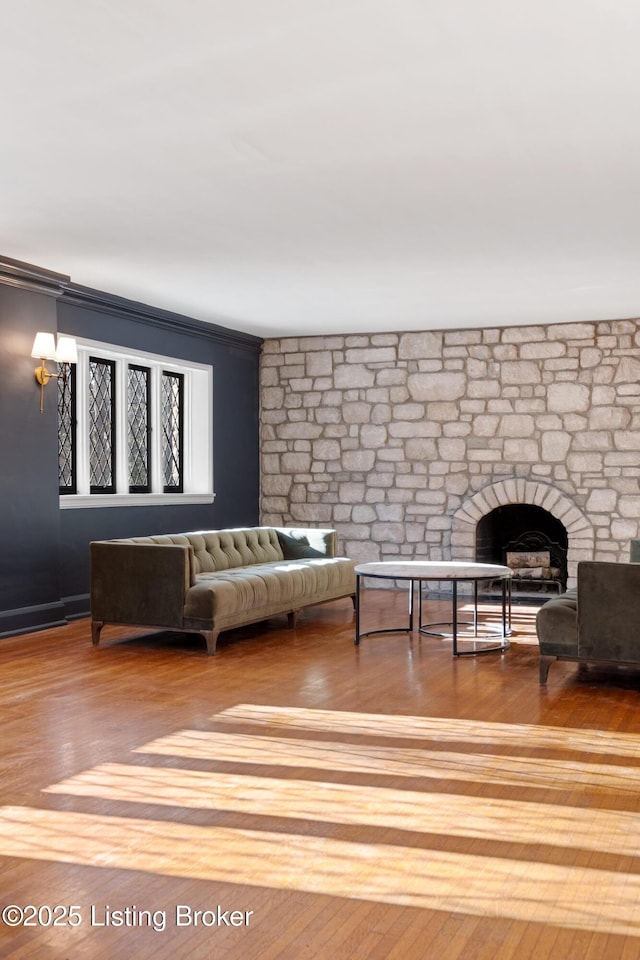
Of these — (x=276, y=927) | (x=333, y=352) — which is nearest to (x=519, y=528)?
(x=333, y=352)

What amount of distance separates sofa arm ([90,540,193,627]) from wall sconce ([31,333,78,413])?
1.39m

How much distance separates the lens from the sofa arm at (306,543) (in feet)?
28.1

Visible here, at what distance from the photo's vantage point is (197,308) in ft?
29.0

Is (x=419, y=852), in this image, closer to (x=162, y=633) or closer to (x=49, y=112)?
(x=49, y=112)

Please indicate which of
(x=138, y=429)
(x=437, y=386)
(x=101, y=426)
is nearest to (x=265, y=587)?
(x=101, y=426)

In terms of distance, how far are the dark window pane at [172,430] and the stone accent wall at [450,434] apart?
1.30 m

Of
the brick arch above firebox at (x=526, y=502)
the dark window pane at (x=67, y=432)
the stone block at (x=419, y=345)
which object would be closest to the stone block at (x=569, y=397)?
the brick arch above firebox at (x=526, y=502)

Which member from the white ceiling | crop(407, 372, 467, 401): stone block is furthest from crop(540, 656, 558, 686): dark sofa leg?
crop(407, 372, 467, 401): stone block

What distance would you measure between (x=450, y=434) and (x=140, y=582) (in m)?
4.37

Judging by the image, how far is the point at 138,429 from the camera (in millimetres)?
9078

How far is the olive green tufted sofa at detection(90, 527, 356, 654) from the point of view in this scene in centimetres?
645

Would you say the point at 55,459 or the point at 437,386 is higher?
the point at 437,386

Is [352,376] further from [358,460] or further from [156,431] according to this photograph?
[156,431]

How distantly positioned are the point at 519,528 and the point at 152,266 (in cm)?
507
